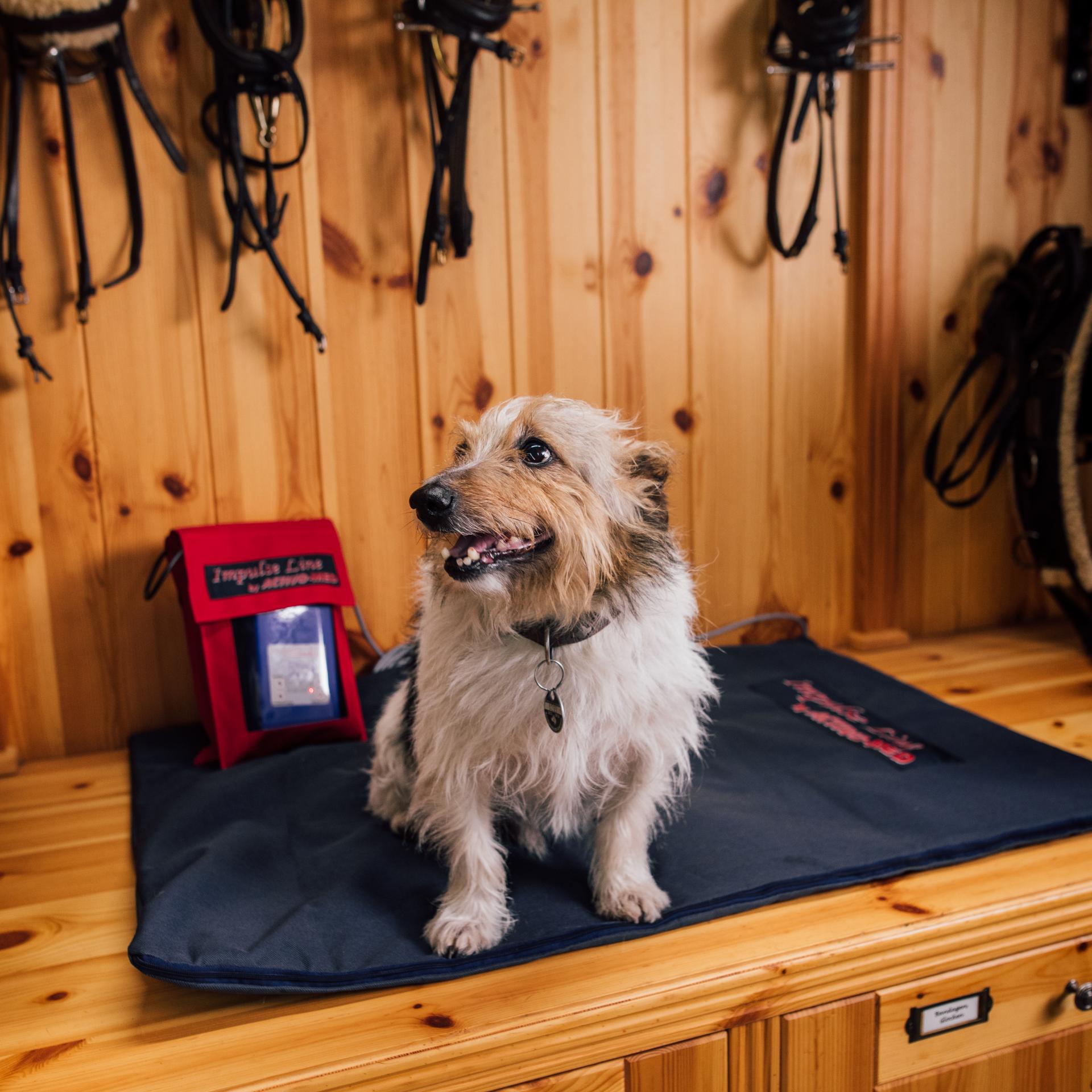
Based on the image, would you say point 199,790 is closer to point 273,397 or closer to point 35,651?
point 35,651

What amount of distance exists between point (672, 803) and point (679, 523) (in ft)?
2.86

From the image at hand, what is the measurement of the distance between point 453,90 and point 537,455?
3.64 feet

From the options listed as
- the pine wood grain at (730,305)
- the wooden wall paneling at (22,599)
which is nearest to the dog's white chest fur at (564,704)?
the pine wood grain at (730,305)

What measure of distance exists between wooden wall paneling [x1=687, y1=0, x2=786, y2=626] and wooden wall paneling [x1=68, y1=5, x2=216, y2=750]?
1.08m

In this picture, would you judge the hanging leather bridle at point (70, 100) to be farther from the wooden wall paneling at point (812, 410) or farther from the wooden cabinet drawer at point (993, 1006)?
the wooden cabinet drawer at point (993, 1006)

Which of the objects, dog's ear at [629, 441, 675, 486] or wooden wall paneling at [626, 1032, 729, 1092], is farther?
dog's ear at [629, 441, 675, 486]

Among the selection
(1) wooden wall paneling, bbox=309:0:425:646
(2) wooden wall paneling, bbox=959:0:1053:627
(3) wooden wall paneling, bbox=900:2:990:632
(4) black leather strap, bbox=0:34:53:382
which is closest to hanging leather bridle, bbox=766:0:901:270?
(3) wooden wall paneling, bbox=900:2:990:632

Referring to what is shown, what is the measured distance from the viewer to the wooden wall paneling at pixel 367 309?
1749 millimetres

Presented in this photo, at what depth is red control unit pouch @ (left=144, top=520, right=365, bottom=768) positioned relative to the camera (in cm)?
157

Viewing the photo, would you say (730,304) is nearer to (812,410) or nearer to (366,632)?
(812,410)

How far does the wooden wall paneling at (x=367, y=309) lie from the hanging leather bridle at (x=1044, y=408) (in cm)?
126

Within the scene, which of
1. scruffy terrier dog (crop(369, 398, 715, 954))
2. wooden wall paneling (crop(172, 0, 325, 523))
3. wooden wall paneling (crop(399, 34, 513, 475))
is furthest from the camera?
wooden wall paneling (crop(399, 34, 513, 475))

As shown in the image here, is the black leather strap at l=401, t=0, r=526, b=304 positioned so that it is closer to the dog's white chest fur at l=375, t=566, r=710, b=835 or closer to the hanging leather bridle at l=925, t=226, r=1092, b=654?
the dog's white chest fur at l=375, t=566, r=710, b=835

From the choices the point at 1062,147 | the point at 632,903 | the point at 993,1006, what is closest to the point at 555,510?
the point at 632,903
